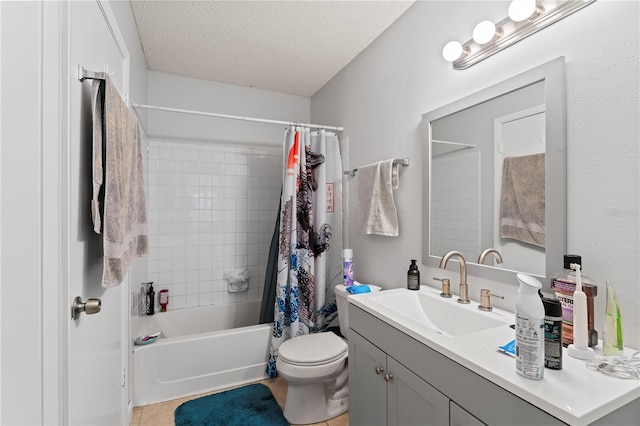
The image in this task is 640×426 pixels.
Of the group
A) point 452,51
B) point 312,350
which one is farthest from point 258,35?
point 312,350

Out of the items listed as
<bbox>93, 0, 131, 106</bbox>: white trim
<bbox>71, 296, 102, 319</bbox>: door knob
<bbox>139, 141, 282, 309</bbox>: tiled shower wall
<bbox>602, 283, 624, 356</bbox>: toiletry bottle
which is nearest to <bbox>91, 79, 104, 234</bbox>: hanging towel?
<bbox>71, 296, 102, 319</bbox>: door knob

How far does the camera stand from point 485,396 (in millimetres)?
810

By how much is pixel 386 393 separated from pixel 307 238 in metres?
1.27

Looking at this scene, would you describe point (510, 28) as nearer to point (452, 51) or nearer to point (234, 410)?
point (452, 51)

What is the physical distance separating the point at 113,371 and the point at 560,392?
1732mm

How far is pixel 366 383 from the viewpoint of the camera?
138cm

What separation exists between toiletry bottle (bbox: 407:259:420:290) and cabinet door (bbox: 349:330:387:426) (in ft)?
1.36

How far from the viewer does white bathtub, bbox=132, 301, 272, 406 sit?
1972mm

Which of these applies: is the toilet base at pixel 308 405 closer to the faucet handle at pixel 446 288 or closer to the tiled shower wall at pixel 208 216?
the faucet handle at pixel 446 288

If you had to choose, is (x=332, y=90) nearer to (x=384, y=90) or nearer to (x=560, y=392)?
(x=384, y=90)

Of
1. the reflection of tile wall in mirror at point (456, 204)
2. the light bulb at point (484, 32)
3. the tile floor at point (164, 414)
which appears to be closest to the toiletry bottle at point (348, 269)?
the reflection of tile wall in mirror at point (456, 204)

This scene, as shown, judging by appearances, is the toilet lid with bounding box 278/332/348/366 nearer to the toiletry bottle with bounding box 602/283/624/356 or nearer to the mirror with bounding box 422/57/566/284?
the mirror with bounding box 422/57/566/284

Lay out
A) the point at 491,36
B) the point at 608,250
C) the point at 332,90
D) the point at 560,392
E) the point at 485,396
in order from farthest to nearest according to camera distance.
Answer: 1. the point at 332,90
2. the point at 491,36
3. the point at 608,250
4. the point at 485,396
5. the point at 560,392

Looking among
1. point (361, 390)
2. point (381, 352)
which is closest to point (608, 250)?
point (381, 352)
